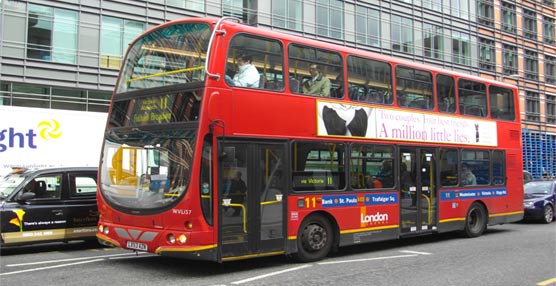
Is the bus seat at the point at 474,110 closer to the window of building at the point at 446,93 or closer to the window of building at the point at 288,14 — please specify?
the window of building at the point at 446,93

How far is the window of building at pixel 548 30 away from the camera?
4909 cm

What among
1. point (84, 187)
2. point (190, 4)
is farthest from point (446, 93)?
point (190, 4)

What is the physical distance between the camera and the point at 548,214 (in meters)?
17.2

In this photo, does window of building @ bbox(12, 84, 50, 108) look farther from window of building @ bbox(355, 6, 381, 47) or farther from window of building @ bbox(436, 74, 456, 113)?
window of building @ bbox(355, 6, 381, 47)

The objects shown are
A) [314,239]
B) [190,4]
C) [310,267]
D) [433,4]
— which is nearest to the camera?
[310,267]

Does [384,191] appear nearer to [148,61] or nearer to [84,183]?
[148,61]

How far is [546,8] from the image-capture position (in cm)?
4900

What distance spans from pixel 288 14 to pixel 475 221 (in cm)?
1918

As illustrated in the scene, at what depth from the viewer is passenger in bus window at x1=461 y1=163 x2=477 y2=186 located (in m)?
13.0

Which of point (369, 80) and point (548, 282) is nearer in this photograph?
point (548, 282)

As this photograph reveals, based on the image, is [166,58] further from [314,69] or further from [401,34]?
[401,34]

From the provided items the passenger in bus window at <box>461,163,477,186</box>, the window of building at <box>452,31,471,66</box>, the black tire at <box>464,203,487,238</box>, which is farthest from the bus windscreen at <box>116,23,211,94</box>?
the window of building at <box>452,31,471,66</box>

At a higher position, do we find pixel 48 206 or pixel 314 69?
pixel 314 69

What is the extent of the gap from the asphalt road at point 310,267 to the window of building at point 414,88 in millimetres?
3238
